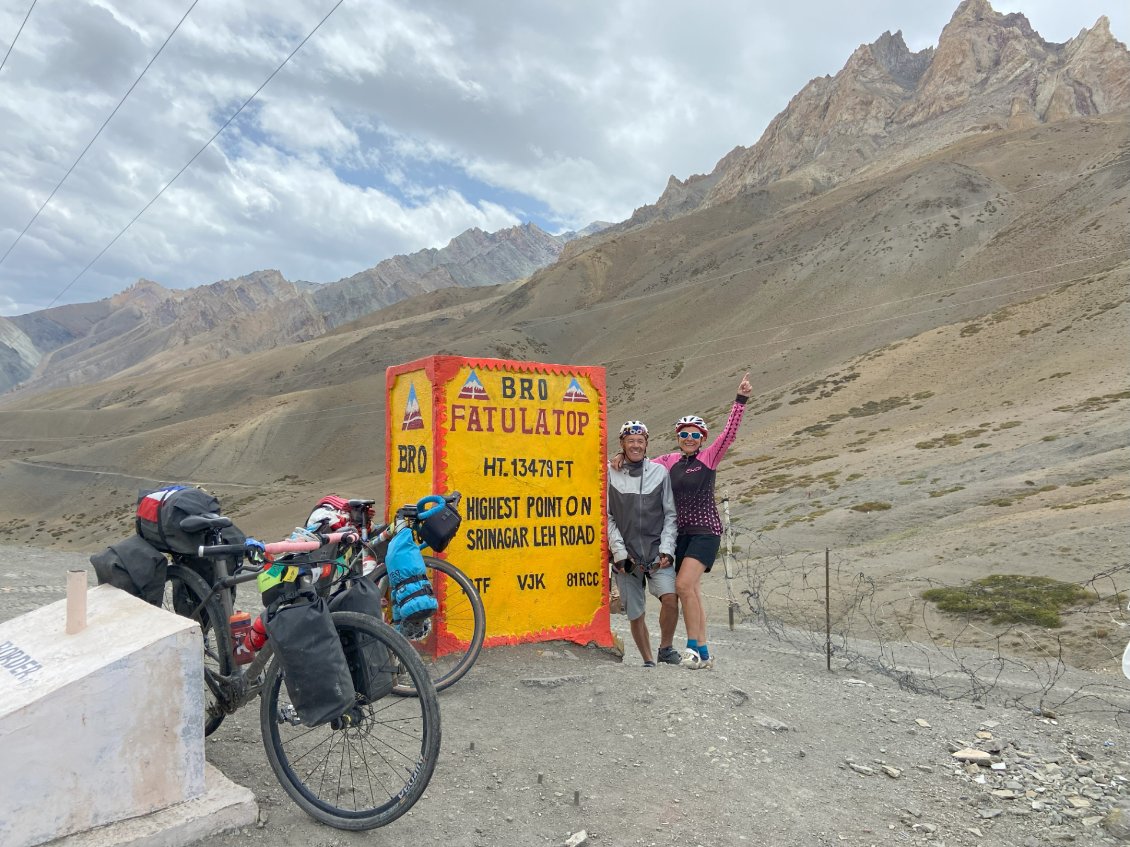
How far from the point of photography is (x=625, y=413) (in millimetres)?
61844

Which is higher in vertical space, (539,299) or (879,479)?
(539,299)

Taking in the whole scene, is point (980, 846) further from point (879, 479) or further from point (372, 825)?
point (879, 479)

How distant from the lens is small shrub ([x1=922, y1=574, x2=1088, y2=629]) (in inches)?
478

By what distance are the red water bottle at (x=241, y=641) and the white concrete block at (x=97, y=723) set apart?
645 millimetres

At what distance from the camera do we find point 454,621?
5883 millimetres

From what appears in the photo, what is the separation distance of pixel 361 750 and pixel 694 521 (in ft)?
10.9

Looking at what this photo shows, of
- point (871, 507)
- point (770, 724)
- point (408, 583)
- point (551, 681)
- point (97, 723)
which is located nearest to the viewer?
point (97, 723)

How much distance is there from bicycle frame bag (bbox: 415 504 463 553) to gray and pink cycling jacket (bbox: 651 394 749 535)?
202 centimetres

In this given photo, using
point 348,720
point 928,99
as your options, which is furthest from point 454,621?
point 928,99

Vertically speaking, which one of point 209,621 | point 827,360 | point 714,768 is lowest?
point 714,768

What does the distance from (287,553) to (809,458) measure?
3241cm

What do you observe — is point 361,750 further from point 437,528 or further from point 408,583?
point 437,528

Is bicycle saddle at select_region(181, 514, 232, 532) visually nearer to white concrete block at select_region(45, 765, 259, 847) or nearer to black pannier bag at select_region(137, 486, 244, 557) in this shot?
black pannier bag at select_region(137, 486, 244, 557)

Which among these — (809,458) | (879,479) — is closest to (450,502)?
(879,479)
